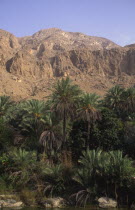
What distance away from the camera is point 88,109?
2519 cm

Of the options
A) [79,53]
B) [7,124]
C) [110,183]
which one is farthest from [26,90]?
[110,183]

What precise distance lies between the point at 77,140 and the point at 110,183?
311 inches

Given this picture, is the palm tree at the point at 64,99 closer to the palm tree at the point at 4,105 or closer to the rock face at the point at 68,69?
the palm tree at the point at 4,105

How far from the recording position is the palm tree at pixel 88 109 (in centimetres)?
2488

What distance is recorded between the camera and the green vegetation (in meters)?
19.5

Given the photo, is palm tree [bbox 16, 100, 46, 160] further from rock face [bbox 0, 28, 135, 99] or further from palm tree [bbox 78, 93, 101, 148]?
rock face [bbox 0, 28, 135, 99]

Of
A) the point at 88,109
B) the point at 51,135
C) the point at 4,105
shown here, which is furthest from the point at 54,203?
the point at 4,105

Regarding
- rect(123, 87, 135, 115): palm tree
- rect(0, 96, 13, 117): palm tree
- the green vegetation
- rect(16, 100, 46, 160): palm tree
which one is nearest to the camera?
the green vegetation

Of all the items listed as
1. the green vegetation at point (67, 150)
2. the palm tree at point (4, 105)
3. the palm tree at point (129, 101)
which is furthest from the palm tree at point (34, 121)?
the palm tree at point (129, 101)

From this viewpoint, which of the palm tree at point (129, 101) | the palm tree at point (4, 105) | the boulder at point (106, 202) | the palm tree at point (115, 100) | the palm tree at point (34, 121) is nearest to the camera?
the boulder at point (106, 202)

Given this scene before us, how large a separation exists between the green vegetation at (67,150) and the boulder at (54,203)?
2.32 ft

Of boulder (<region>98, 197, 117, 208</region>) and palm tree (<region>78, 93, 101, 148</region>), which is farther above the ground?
palm tree (<region>78, 93, 101, 148</region>)

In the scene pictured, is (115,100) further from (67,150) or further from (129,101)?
(67,150)

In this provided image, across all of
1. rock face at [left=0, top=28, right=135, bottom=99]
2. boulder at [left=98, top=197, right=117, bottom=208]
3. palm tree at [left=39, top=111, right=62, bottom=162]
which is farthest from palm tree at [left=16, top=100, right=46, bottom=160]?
rock face at [left=0, top=28, right=135, bottom=99]
